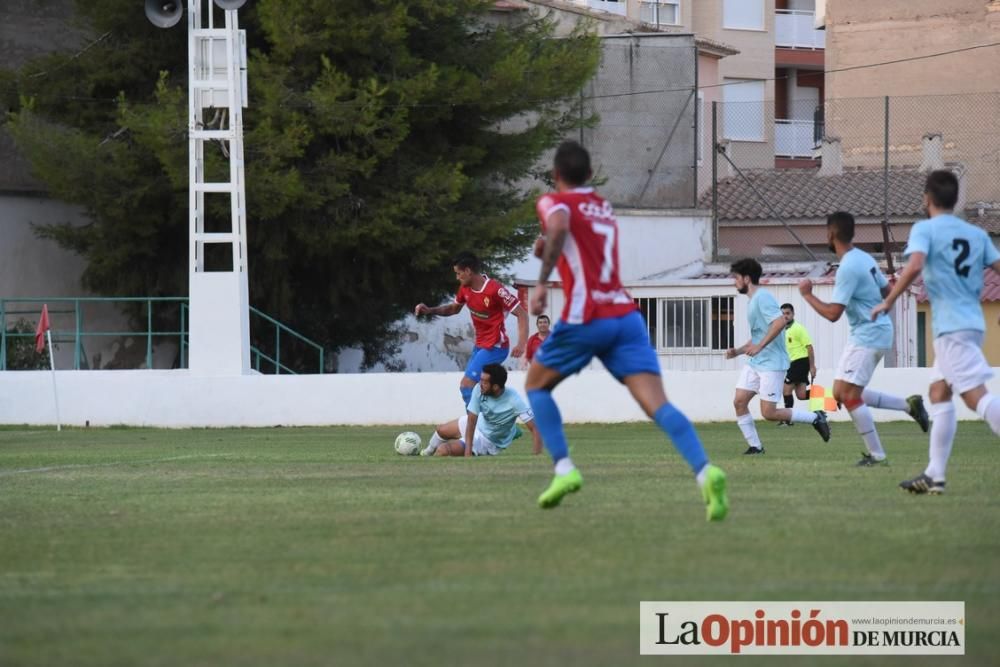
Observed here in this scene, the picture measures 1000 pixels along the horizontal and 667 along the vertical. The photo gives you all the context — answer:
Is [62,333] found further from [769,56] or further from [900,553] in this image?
[769,56]

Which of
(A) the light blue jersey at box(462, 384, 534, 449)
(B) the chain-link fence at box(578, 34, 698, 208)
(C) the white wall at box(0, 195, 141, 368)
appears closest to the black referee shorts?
(B) the chain-link fence at box(578, 34, 698, 208)

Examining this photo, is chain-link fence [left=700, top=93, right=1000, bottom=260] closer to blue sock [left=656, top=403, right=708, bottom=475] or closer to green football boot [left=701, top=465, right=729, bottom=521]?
blue sock [left=656, top=403, right=708, bottom=475]

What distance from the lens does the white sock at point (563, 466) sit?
936 centimetres

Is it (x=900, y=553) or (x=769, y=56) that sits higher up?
(x=769, y=56)

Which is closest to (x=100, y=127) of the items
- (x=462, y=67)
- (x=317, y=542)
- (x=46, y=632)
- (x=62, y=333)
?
(x=62, y=333)

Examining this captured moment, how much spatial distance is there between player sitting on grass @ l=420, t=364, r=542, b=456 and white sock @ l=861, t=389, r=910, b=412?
3.52 metres

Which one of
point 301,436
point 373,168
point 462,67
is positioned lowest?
point 301,436

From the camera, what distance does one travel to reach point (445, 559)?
754cm

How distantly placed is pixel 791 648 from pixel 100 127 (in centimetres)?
2926

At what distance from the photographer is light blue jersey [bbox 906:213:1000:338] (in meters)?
10.2

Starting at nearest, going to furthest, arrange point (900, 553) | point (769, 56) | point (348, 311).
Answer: point (900, 553) → point (348, 311) → point (769, 56)

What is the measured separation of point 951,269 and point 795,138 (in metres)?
43.4

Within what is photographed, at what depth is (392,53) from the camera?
105 feet

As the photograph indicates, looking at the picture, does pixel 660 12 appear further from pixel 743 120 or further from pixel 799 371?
pixel 799 371
